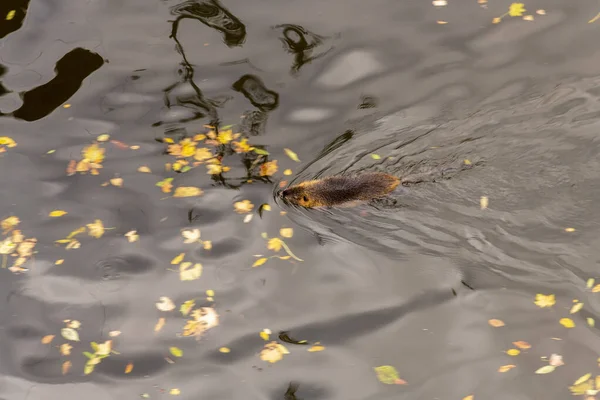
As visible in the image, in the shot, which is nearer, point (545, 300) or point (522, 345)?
point (522, 345)

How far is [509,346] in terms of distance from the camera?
4.53 meters

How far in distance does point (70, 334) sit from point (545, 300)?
4.21 metres

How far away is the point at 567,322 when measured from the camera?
457 centimetres

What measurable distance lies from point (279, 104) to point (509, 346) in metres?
3.42

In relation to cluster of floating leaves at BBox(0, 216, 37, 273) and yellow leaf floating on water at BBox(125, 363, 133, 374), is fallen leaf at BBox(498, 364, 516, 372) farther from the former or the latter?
cluster of floating leaves at BBox(0, 216, 37, 273)

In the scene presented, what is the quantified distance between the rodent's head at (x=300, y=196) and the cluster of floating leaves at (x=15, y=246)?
2.55 meters

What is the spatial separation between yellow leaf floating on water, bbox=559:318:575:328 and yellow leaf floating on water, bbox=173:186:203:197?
356 centimetres

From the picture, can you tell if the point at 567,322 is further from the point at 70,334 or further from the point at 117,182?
the point at 117,182

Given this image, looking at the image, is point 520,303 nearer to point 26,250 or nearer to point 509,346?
point 509,346

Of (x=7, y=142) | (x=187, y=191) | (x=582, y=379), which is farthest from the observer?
(x=7, y=142)

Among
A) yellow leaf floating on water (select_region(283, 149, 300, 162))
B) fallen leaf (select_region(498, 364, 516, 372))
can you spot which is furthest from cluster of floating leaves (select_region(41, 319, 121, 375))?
fallen leaf (select_region(498, 364, 516, 372))

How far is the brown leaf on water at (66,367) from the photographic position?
15.4ft

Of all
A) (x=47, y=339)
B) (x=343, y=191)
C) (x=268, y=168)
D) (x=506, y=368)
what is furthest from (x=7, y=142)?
(x=506, y=368)

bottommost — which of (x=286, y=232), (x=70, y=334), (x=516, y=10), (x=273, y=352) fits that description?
(x=70, y=334)
